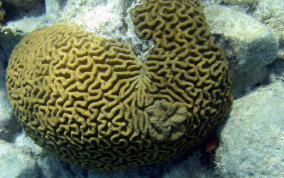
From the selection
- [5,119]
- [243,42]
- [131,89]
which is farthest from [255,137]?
[5,119]

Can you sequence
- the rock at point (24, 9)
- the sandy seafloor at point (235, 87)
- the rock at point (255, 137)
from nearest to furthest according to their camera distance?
the rock at point (255, 137), the sandy seafloor at point (235, 87), the rock at point (24, 9)

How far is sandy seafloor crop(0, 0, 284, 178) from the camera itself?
10.6ft

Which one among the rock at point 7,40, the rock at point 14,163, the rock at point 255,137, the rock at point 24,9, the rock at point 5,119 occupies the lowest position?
the rock at point 14,163

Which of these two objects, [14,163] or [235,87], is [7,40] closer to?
[14,163]

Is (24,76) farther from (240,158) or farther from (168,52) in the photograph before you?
(240,158)

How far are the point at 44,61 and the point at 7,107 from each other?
2.23 m

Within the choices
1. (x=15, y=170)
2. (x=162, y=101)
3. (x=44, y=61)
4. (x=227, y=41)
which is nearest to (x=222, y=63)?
(x=227, y=41)

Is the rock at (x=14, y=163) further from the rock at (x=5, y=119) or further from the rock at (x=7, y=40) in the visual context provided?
the rock at (x=7, y=40)

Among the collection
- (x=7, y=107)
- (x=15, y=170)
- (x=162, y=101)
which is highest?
(x=162, y=101)

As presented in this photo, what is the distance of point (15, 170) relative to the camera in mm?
4402

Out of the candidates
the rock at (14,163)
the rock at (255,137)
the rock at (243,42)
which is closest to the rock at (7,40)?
the rock at (14,163)

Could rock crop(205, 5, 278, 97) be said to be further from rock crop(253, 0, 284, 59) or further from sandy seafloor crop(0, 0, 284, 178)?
rock crop(253, 0, 284, 59)

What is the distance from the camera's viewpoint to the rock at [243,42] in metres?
3.54

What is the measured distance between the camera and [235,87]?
12.8ft
